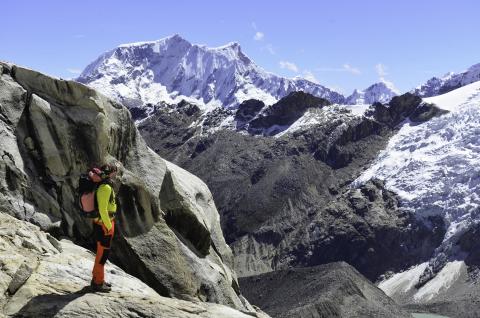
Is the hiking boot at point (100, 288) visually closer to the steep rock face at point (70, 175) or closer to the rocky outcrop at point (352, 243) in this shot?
the steep rock face at point (70, 175)

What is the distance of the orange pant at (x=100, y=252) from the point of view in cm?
1496

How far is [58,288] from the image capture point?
14.9 meters

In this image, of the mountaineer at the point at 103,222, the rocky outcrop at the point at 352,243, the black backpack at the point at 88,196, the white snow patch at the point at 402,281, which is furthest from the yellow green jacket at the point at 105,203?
the rocky outcrop at the point at 352,243

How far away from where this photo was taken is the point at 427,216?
638ft

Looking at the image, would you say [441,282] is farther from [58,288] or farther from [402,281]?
[58,288]

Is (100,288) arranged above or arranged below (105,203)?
below

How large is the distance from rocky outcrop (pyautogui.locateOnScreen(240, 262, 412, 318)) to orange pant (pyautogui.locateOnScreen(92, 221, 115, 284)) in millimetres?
87482

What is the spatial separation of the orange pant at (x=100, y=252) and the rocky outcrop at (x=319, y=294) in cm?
8748

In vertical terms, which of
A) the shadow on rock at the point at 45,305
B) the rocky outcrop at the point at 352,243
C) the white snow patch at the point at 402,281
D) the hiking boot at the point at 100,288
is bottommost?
the shadow on rock at the point at 45,305

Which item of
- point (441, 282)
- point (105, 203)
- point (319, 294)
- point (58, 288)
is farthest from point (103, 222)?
point (441, 282)

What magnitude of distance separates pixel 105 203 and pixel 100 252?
1127 mm

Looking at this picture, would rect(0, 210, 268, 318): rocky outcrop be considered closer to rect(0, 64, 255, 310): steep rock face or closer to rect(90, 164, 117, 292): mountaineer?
rect(90, 164, 117, 292): mountaineer

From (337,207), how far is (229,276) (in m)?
175

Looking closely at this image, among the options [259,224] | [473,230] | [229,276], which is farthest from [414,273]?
[229,276]
